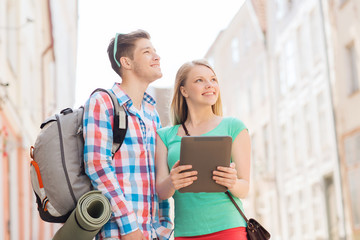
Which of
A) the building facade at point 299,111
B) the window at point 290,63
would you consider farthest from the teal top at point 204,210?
the window at point 290,63

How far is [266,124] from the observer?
96.7 ft

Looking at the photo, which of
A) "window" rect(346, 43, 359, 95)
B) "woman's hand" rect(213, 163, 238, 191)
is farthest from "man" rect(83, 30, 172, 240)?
"window" rect(346, 43, 359, 95)

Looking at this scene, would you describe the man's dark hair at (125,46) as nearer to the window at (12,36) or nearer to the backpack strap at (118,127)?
the backpack strap at (118,127)

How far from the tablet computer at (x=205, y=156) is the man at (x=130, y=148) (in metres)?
0.22

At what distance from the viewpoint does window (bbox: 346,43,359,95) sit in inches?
763

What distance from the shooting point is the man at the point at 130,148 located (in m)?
3.10

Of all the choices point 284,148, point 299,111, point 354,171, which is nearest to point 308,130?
point 299,111

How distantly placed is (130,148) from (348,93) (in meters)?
17.0

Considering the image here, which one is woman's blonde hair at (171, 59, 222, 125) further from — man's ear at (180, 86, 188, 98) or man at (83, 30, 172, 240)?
man at (83, 30, 172, 240)

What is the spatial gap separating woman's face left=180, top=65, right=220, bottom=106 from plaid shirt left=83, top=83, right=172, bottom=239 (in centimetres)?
35

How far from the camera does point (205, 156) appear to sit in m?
3.20

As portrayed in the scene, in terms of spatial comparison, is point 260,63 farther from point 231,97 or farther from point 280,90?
point 231,97

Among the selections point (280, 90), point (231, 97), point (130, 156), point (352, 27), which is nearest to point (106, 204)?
point (130, 156)

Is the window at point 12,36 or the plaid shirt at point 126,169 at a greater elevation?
the window at point 12,36
